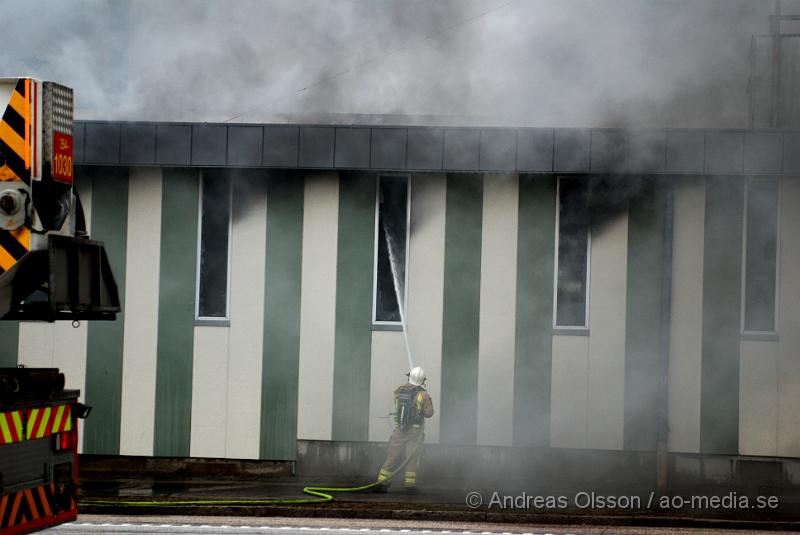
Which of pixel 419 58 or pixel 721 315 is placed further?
pixel 721 315

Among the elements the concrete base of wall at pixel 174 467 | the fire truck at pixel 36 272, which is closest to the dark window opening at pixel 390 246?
the concrete base of wall at pixel 174 467

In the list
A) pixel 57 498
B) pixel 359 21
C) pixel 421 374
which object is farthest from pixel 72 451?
pixel 421 374

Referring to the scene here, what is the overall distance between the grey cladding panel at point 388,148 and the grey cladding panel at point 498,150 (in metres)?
0.87

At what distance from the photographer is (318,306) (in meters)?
12.4

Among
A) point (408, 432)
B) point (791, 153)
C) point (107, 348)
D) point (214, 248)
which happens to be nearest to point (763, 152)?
point (791, 153)

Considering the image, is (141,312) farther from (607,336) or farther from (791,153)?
(791,153)

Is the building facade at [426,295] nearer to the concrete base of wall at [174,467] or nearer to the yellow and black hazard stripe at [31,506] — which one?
the concrete base of wall at [174,467]

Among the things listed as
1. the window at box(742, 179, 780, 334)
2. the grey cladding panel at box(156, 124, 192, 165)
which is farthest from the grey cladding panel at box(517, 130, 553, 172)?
the grey cladding panel at box(156, 124, 192, 165)

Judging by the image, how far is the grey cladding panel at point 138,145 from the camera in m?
12.0

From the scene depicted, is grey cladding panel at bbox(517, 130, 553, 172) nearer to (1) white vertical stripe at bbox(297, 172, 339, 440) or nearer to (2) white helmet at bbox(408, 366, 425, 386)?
(1) white vertical stripe at bbox(297, 172, 339, 440)

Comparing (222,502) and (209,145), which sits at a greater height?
(209,145)

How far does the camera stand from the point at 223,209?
12617 millimetres

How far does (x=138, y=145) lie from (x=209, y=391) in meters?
2.88

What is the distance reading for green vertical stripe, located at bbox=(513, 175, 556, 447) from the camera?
12.2m
